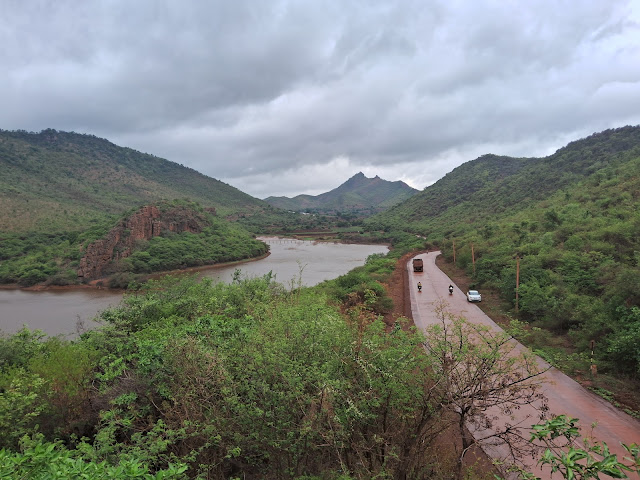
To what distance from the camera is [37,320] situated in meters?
28.2

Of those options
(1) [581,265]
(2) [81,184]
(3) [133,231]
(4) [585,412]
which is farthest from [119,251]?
(2) [81,184]

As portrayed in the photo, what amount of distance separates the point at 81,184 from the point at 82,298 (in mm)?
71651

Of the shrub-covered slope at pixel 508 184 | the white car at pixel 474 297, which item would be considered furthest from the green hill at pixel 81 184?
the shrub-covered slope at pixel 508 184

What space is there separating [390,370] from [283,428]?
5.26ft

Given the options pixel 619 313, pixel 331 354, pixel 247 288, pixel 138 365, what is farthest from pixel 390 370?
pixel 619 313

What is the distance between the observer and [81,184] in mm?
94188

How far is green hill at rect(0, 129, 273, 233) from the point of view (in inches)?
2410

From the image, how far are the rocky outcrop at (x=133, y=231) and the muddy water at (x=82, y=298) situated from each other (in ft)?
14.6

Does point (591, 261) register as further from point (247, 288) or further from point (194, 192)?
point (194, 192)

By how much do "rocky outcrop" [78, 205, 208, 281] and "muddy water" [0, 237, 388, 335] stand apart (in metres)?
4.44

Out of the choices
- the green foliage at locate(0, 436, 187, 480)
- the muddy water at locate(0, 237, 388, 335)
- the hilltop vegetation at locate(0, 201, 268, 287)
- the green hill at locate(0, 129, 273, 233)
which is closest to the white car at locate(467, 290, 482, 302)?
the muddy water at locate(0, 237, 388, 335)

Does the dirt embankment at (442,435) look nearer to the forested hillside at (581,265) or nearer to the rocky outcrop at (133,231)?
the forested hillside at (581,265)

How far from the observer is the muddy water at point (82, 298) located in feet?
87.2

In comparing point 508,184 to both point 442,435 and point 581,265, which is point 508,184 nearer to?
point 581,265
